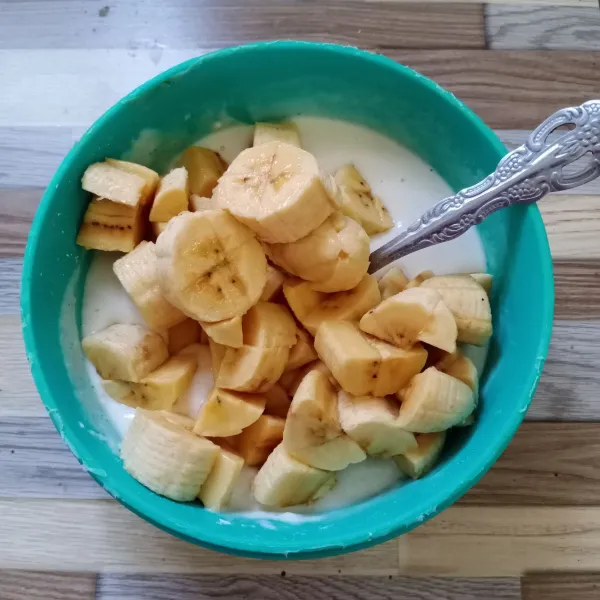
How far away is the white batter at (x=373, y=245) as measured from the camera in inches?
44.1

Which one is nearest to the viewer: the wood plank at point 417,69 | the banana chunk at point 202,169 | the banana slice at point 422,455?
the banana slice at point 422,455

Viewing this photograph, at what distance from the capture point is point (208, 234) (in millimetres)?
983

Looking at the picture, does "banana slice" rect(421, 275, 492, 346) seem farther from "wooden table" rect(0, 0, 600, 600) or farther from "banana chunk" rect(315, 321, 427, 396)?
"wooden table" rect(0, 0, 600, 600)

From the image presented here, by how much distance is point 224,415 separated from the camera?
1036 mm

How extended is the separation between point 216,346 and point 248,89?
49cm

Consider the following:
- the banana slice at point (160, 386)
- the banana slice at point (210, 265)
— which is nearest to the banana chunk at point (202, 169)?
the banana slice at point (210, 265)

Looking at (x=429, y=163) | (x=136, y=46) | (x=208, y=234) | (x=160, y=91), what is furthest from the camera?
(x=136, y=46)

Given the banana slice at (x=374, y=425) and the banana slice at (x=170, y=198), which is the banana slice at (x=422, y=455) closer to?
the banana slice at (x=374, y=425)

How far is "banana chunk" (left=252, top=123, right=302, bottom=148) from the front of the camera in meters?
1.20

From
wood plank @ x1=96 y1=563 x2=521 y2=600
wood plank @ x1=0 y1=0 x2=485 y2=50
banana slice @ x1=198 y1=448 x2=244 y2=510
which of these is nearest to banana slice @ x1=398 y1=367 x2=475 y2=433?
banana slice @ x1=198 y1=448 x2=244 y2=510

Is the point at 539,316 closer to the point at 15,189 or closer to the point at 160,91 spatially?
the point at 160,91

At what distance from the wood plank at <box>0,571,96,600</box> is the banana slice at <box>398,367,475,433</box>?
0.68m

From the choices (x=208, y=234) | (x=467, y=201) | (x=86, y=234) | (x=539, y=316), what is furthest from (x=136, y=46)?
(x=539, y=316)

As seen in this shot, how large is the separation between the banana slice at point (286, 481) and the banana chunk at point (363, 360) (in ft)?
0.47
